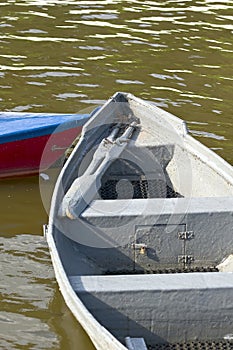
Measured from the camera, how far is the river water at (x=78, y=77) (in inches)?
320

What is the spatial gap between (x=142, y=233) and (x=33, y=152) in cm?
298

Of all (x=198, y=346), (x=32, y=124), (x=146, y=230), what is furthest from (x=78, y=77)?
(x=198, y=346)

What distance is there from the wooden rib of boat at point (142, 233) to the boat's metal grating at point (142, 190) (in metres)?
0.01

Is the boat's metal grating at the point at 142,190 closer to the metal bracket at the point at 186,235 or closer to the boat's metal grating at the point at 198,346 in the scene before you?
the metal bracket at the point at 186,235

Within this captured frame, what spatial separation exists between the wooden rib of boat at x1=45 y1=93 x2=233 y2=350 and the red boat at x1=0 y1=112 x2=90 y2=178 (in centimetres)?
54

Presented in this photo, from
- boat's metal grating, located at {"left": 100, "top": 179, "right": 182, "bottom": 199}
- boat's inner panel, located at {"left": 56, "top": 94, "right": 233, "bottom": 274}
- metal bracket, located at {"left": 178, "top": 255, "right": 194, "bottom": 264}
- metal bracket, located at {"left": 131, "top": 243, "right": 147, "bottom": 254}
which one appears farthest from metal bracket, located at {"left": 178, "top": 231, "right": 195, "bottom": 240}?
boat's metal grating, located at {"left": 100, "top": 179, "right": 182, "bottom": 199}

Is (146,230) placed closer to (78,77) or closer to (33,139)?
(33,139)

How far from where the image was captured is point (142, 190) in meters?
9.38

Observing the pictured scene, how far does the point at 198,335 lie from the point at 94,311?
873 millimetres

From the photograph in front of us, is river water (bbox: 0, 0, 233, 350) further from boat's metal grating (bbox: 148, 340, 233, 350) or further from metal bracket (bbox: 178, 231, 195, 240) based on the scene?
metal bracket (bbox: 178, 231, 195, 240)

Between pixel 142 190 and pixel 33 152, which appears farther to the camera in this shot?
pixel 33 152

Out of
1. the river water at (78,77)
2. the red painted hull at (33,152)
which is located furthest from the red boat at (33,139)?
the river water at (78,77)

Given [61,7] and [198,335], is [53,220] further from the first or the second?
[61,7]

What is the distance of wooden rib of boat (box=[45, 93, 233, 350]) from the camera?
6570 mm
